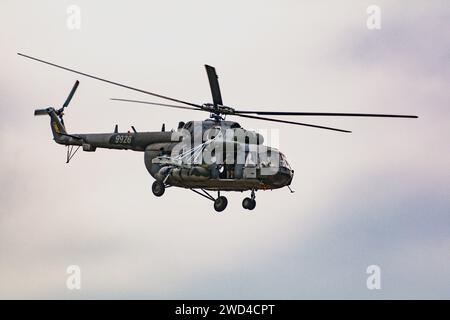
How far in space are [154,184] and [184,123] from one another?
410 centimetres

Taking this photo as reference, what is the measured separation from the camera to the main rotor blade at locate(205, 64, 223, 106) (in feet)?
232

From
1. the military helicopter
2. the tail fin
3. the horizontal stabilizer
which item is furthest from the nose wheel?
the horizontal stabilizer

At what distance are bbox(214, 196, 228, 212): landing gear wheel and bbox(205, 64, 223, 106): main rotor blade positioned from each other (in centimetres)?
556

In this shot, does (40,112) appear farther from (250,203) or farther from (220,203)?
(250,203)

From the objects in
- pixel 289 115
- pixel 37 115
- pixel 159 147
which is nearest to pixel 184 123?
pixel 159 147

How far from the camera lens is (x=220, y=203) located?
73375mm

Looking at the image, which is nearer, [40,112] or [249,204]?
[249,204]

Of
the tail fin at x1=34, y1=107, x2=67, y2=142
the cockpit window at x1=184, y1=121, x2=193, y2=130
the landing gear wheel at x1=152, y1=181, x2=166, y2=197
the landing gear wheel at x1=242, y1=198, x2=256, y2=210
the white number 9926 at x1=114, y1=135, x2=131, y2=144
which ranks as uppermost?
the tail fin at x1=34, y1=107, x2=67, y2=142

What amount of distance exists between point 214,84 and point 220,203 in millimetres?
7058

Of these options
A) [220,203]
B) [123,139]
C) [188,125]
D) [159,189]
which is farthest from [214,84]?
[123,139]

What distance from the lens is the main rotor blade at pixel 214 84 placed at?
70625 millimetres

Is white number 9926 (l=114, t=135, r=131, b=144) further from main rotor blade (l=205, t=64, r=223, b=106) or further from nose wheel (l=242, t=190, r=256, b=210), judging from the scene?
nose wheel (l=242, t=190, r=256, b=210)

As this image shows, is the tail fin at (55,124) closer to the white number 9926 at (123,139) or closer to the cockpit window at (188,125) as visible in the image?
the white number 9926 at (123,139)
